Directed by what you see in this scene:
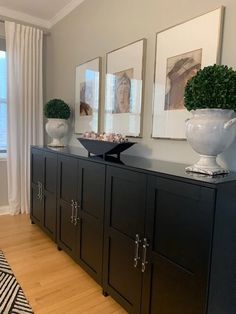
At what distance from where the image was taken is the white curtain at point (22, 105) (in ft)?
10.8

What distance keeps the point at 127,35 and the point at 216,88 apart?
133 centimetres

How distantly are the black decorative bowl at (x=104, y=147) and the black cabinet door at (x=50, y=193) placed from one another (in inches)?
24.0

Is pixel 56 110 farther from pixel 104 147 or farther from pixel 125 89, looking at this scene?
pixel 104 147

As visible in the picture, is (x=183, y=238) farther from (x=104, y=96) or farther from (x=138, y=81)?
(x=104, y=96)

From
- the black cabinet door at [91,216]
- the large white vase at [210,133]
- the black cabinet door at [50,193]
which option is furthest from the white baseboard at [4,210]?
the large white vase at [210,133]

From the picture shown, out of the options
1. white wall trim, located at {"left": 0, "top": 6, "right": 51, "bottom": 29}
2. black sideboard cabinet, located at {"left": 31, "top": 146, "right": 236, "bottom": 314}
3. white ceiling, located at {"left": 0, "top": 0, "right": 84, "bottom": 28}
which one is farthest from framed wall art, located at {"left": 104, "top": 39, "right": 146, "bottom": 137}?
white wall trim, located at {"left": 0, "top": 6, "right": 51, "bottom": 29}

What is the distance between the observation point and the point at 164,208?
135cm

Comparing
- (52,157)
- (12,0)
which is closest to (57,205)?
(52,157)

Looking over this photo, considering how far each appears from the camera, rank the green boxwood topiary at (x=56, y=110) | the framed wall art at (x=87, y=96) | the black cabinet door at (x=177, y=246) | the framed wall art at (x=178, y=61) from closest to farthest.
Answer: the black cabinet door at (x=177, y=246)
the framed wall art at (x=178, y=61)
the framed wall art at (x=87, y=96)
the green boxwood topiary at (x=56, y=110)

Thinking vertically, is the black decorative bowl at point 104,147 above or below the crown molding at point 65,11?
below

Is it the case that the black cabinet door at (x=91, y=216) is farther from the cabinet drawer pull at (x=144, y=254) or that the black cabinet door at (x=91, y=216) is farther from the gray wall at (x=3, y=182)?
the gray wall at (x=3, y=182)

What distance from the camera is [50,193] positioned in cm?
266

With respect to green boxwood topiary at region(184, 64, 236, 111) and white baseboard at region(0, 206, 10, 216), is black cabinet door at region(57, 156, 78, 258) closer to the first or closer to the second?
green boxwood topiary at region(184, 64, 236, 111)

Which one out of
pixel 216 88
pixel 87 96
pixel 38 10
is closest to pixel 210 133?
pixel 216 88
